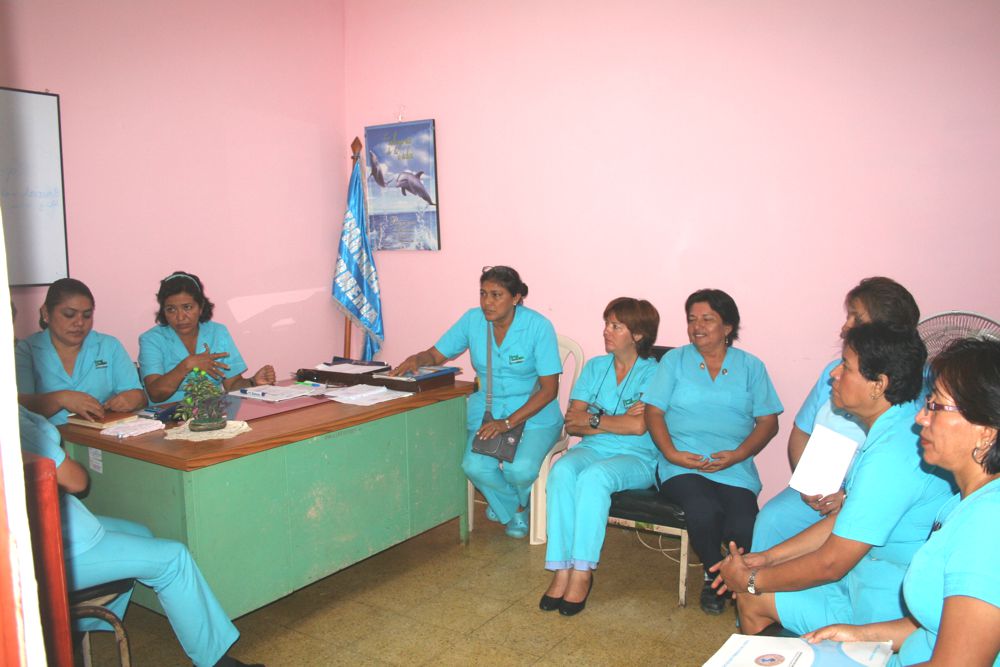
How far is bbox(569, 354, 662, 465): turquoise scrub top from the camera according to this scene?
3281mm

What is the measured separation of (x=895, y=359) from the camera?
185 cm

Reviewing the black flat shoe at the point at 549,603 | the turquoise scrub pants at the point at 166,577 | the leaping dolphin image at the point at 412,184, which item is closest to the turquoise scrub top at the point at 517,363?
the black flat shoe at the point at 549,603

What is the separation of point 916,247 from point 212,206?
336 centimetres

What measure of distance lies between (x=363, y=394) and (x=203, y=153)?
1.69 metres

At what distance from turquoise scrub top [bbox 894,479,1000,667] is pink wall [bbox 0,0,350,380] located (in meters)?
3.10

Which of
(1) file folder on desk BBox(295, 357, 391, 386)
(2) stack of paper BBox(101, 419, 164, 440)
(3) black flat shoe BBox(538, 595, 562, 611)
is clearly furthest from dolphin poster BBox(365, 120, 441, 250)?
(3) black flat shoe BBox(538, 595, 562, 611)

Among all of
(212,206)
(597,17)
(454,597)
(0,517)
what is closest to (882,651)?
(0,517)

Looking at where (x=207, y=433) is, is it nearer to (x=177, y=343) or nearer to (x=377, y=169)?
(x=177, y=343)

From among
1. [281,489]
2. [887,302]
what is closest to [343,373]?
[281,489]

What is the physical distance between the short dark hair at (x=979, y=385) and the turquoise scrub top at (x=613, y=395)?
1.95m

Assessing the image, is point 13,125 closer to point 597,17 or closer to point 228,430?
point 228,430

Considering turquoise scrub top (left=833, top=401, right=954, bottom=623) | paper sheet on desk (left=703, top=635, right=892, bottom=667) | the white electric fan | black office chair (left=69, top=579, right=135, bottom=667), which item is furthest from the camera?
the white electric fan

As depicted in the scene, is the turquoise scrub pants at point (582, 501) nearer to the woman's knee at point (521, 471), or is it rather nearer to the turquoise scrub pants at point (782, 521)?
the woman's knee at point (521, 471)

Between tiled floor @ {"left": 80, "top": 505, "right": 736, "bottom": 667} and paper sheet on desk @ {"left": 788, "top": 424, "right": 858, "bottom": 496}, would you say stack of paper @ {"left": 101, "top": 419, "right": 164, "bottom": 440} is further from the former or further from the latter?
paper sheet on desk @ {"left": 788, "top": 424, "right": 858, "bottom": 496}
